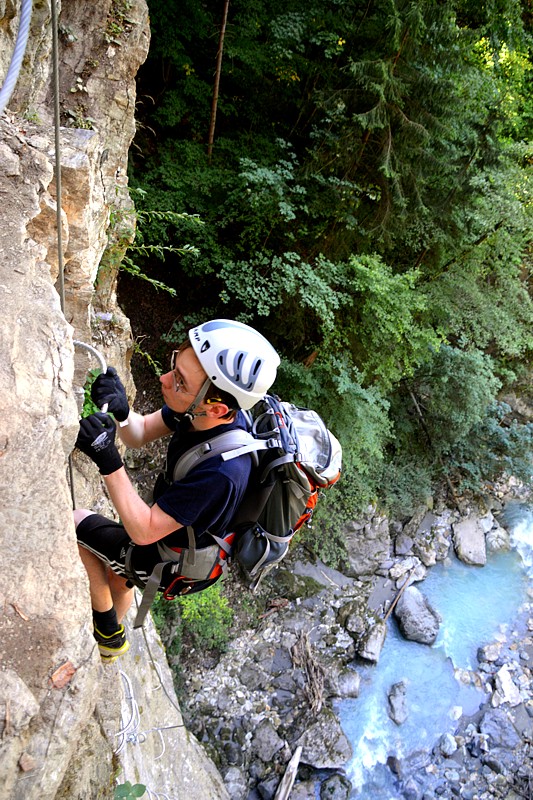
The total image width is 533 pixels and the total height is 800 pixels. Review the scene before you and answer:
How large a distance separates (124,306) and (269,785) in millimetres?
7292

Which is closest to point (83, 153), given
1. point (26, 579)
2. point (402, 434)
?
point (26, 579)

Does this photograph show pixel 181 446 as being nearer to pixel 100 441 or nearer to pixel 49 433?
pixel 100 441

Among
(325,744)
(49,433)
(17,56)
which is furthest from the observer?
(325,744)

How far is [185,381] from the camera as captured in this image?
2445mm

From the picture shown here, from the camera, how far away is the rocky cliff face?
1616 mm

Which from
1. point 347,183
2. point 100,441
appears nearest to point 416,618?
point 347,183

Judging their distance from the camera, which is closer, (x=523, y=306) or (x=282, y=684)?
(x=282, y=684)

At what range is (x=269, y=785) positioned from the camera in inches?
284

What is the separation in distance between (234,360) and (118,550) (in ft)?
3.87

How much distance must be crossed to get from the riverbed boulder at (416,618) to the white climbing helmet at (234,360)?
842 centimetres

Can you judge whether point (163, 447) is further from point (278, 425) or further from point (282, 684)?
point (278, 425)

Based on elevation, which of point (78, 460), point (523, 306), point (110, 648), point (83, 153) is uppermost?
point (83, 153)

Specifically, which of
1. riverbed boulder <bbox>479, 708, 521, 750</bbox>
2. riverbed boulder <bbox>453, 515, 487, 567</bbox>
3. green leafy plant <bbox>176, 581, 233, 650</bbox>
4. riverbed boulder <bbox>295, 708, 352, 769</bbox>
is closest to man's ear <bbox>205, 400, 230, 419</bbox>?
green leafy plant <bbox>176, 581, 233, 650</bbox>

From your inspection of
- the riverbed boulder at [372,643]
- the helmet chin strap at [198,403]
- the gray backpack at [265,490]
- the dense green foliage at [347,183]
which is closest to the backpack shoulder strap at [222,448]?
the gray backpack at [265,490]
